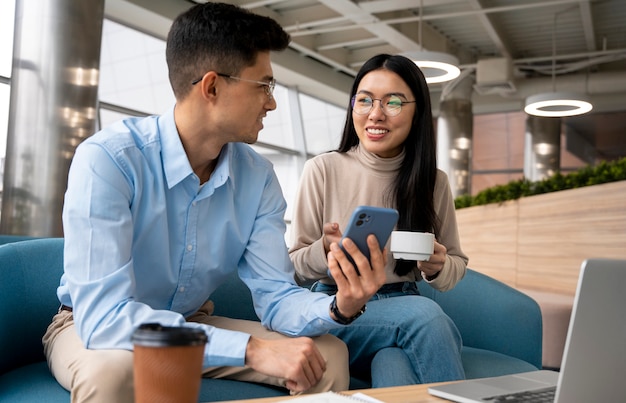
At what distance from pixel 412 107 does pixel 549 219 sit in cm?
411

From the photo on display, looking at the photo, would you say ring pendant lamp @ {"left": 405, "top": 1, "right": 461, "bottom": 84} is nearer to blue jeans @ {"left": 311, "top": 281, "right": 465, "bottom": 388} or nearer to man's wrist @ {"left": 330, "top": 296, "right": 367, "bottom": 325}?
blue jeans @ {"left": 311, "top": 281, "right": 465, "bottom": 388}

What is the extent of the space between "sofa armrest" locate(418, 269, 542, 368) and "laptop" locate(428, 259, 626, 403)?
147cm

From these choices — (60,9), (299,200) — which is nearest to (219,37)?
(299,200)

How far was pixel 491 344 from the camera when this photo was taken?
2.50m

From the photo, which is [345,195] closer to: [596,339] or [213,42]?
[213,42]

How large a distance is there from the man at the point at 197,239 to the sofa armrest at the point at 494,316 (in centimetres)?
104

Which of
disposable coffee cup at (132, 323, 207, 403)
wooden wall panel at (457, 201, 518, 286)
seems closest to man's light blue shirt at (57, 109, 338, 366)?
disposable coffee cup at (132, 323, 207, 403)

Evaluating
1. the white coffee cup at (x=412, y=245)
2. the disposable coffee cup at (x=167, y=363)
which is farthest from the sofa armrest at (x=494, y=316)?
the disposable coffee cup at (x=167, y=363)

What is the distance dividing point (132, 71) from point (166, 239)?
6720mm

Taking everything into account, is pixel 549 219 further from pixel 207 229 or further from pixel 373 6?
pixel 207 229

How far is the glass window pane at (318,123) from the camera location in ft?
35.4

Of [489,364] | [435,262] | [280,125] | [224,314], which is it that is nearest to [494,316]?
[489,364]

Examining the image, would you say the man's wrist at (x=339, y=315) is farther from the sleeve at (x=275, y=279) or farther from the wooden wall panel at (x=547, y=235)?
the wooden wall panel at (x=547, y=235)

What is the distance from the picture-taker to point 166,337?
2.32 feet
